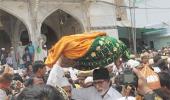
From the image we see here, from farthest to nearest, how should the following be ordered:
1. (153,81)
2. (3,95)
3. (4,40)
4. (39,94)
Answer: (4,40) → (3,95) → (153,81) → (39,94)

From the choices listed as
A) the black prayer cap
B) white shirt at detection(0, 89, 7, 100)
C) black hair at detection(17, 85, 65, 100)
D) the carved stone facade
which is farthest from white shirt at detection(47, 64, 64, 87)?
the carved stone facade

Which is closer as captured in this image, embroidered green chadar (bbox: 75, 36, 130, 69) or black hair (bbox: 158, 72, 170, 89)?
embroidered green chadar (bbox: 75, 36, 130, 69)

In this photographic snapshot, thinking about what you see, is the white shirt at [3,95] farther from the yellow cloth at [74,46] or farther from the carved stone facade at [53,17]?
the carved stone facade at [53,17]

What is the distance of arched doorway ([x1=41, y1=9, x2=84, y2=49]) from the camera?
2905 cm

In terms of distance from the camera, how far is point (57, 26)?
29.5 metres

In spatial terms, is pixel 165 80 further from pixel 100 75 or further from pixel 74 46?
pixel 74 46

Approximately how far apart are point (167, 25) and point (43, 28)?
43.4 ft

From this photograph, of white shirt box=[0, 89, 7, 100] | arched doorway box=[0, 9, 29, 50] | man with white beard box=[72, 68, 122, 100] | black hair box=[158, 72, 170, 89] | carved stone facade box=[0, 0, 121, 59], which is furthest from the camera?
arched doorway box=[0, 9, 29, 50]

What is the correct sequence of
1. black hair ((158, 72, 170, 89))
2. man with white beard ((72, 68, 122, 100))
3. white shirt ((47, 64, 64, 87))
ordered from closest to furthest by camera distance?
man with white beard ((72, 68, 122, 100)) → white shirt ((47, 64, 64, 87)) → black hair ((158, 72, 170, 89))

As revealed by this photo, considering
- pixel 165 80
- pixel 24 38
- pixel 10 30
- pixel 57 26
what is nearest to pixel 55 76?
pixel 165 80

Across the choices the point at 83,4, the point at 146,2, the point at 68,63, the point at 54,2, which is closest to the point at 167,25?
the point at 146,2

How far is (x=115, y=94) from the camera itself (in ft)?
13.2

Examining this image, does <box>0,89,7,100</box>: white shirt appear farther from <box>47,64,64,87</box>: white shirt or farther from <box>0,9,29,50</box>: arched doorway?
<box>0,9,29,50</box>: arched doorway

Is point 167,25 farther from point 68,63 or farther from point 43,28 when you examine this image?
point 68,63
